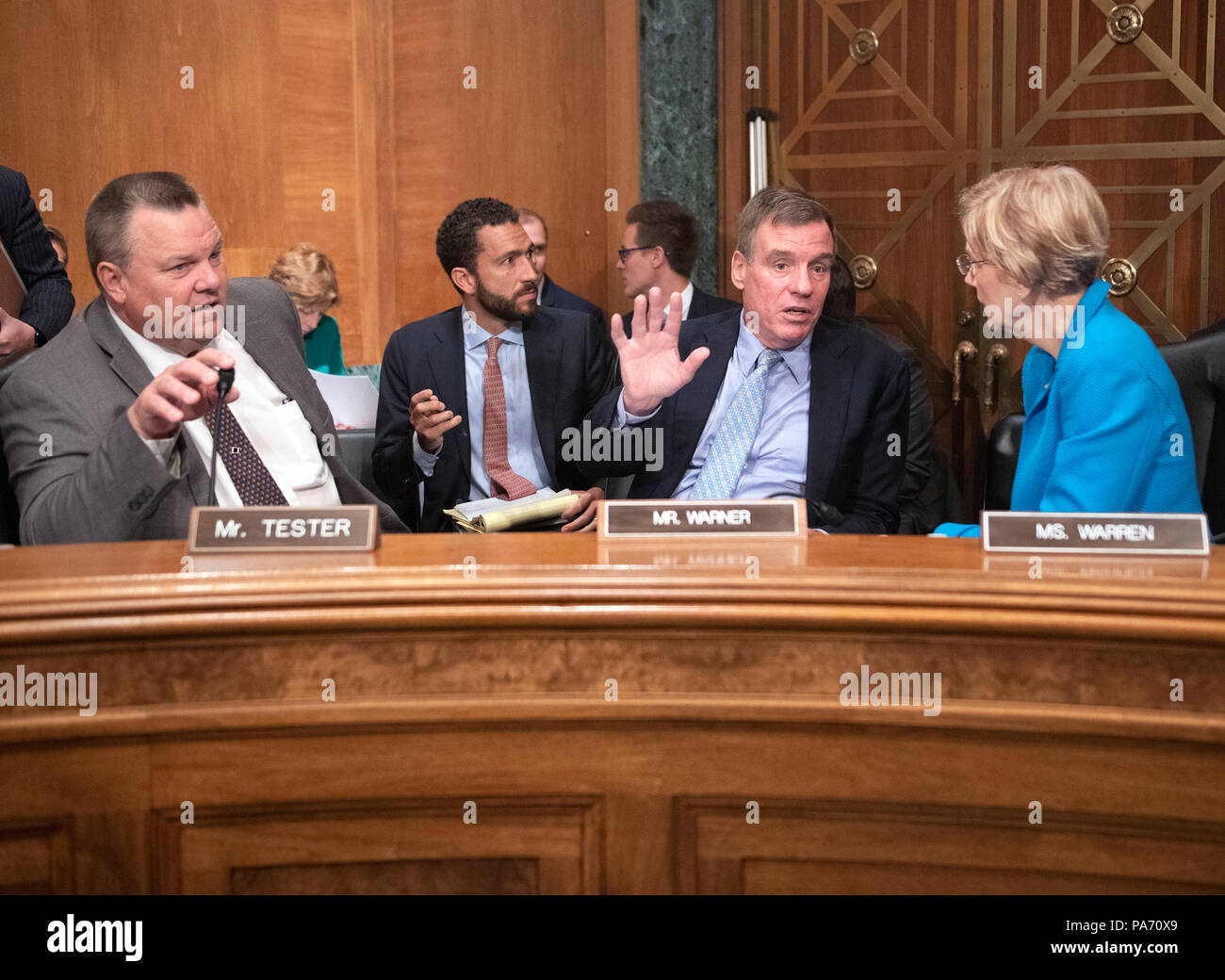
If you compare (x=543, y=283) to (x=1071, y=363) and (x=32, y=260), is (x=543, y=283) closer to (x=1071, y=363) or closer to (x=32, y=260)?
(x=32, y=260)

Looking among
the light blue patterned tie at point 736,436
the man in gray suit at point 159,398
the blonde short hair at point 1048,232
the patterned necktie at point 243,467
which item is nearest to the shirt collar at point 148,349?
the man in gray suit at point 159,398

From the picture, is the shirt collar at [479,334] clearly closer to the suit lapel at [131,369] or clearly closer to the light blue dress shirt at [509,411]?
the light blue dress shirt at [509,411]

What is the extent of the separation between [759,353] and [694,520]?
115 centimetres

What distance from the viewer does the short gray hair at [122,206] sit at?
1.91 metres

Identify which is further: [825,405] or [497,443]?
[497,443]

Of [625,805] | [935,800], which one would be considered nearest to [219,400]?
[625,805]

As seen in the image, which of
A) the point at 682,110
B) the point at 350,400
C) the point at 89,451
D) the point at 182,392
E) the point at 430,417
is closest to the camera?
the point at 182,392

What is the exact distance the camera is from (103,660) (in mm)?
1152

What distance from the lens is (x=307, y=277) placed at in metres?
4.30

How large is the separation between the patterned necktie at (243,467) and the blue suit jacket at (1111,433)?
1207mm

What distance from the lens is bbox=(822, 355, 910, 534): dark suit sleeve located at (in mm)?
2359

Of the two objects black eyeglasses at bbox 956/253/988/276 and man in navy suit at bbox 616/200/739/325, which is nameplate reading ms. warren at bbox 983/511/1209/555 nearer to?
black eyeglasses at bbox 956/253/988/276

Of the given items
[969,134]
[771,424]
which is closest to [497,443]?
[771,424]

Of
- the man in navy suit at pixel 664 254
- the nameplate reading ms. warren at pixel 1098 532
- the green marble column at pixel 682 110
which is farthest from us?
the green marble column at pixel 682 110
